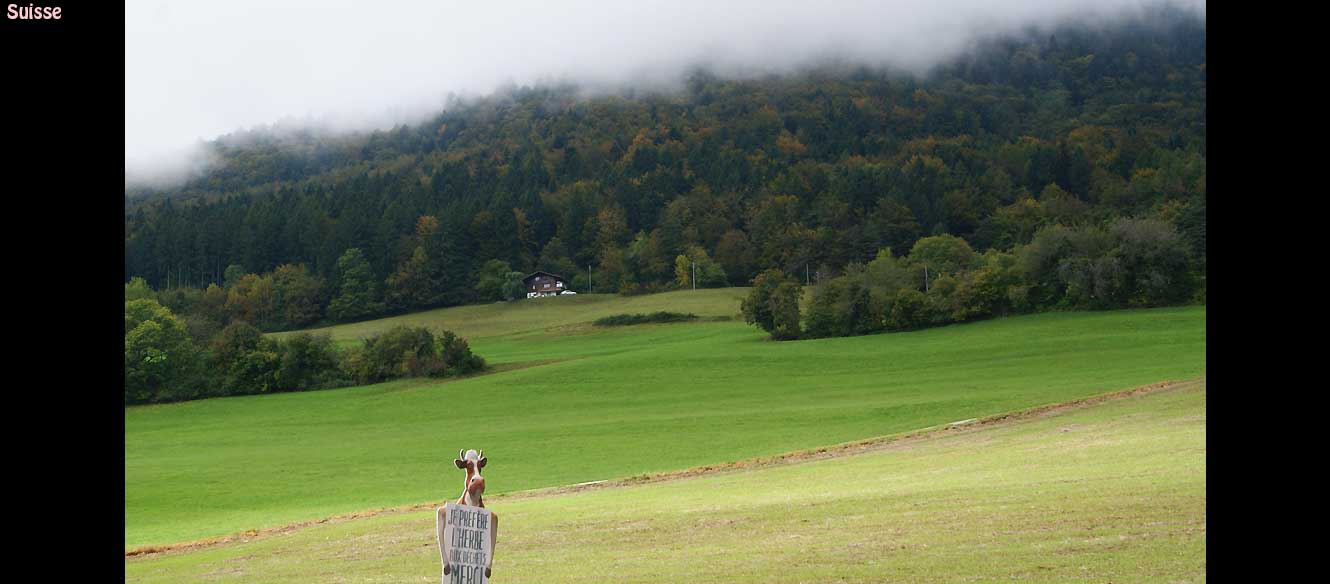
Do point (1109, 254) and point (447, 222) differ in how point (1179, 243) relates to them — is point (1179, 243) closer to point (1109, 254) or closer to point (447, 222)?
point (1109, 254)

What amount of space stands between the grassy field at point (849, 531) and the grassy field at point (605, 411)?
9707mm

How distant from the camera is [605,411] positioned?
65.2 m

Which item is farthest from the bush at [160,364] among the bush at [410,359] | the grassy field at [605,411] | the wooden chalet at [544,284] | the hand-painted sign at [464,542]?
the hand-painted sign at [464,542]

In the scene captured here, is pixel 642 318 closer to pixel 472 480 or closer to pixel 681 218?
pixel 681 218

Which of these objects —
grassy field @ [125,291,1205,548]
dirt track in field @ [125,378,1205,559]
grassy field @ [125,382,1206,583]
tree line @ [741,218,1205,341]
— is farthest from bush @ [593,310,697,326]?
grassy field @ [125,382,1206,583]

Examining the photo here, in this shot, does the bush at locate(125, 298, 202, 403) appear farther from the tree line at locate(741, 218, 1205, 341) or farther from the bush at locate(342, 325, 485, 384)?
the tree line at locate(741, 218, 1205, 341)

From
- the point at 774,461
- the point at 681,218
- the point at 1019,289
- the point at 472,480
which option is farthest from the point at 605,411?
the point at 681,218

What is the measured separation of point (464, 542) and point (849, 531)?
11.6 meters

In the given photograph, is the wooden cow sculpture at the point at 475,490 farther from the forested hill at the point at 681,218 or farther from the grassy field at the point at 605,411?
the forested hill at the point at 681,218

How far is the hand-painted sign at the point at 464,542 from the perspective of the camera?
358 inches

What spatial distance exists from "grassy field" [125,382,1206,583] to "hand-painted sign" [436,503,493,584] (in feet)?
23.1

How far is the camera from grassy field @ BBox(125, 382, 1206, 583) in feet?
52.5
